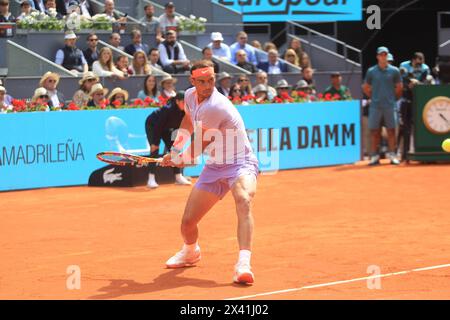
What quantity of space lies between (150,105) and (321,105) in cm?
392

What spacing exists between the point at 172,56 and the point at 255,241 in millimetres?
9982

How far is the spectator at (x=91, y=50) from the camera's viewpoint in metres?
18.8

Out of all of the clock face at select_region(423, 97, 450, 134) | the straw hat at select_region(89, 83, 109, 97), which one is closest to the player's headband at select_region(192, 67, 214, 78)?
the straw hat at select_region(89, 83, 109, 97)

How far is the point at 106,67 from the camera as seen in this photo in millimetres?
18453

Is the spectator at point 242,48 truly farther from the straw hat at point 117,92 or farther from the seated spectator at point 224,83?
the straw hat at point 117,92

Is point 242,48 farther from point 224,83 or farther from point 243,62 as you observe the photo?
point 224,83

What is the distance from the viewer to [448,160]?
64.7 feet

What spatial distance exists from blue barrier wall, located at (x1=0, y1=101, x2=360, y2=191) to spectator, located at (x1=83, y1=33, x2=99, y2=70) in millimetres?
2279

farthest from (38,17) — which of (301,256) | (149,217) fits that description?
(301,256)

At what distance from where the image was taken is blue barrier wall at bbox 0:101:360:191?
15742mm

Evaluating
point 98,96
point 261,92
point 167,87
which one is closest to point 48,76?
point 98,96

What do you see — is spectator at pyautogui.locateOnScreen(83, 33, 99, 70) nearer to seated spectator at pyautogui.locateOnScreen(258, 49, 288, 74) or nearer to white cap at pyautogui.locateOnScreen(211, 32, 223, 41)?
white cap at pyautogui.locateOnScreen(211, 32, 223, 41)

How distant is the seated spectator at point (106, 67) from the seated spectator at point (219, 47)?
3.26 metres
